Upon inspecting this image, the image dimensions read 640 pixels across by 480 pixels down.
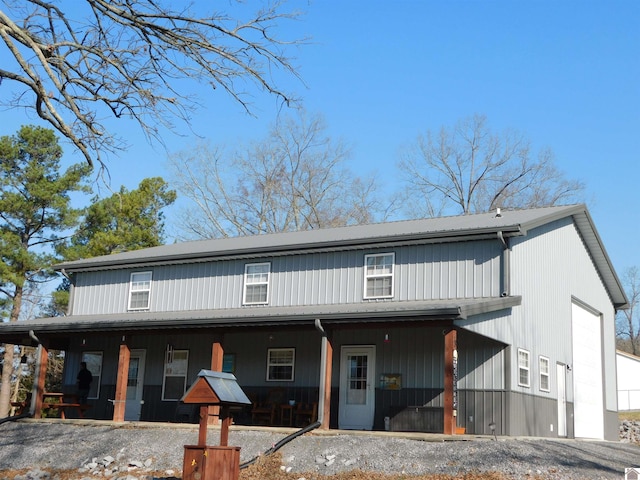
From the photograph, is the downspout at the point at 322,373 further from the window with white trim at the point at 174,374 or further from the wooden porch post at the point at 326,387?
the window with white trim at the point at 174,374

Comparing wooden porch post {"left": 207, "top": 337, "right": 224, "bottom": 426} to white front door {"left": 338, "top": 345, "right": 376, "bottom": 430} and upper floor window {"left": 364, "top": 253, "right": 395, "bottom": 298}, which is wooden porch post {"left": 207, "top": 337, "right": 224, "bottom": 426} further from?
upper floor window {"left": 364, "top": 253, "right": 395, "bottom": 298}

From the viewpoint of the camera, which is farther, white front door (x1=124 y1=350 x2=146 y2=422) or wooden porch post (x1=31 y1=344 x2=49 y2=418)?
white front door (x1=124 y1=350 x2=146 y2=422)

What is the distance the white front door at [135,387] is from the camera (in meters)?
24.2

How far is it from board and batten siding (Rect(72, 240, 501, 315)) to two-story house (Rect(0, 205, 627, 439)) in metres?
0.04

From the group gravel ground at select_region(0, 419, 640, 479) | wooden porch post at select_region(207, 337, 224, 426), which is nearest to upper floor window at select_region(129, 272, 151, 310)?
gravel ground at select_region(0, 419, 640, 479)

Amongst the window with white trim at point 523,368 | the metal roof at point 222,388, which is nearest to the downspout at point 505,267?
the window with white trim at point 523,368

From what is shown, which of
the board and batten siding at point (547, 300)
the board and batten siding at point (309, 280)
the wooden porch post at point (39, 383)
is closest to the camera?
the board and batten siding at point (547, 300)

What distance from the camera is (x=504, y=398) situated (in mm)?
18672

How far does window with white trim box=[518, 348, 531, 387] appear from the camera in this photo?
19609 mm

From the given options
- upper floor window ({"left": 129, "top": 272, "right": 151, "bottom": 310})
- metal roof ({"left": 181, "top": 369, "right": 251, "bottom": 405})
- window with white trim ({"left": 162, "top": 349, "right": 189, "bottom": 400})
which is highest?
upper floor window ({"left": 129, "top": 272, "right": 151, "bottom": 310})

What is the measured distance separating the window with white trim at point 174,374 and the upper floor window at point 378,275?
6.19 m

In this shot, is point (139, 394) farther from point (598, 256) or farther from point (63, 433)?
point (598, 256)

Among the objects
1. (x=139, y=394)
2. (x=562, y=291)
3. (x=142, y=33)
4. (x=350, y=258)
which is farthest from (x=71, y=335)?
(x=142, y=33)

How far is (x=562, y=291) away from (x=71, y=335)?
13.9 m
